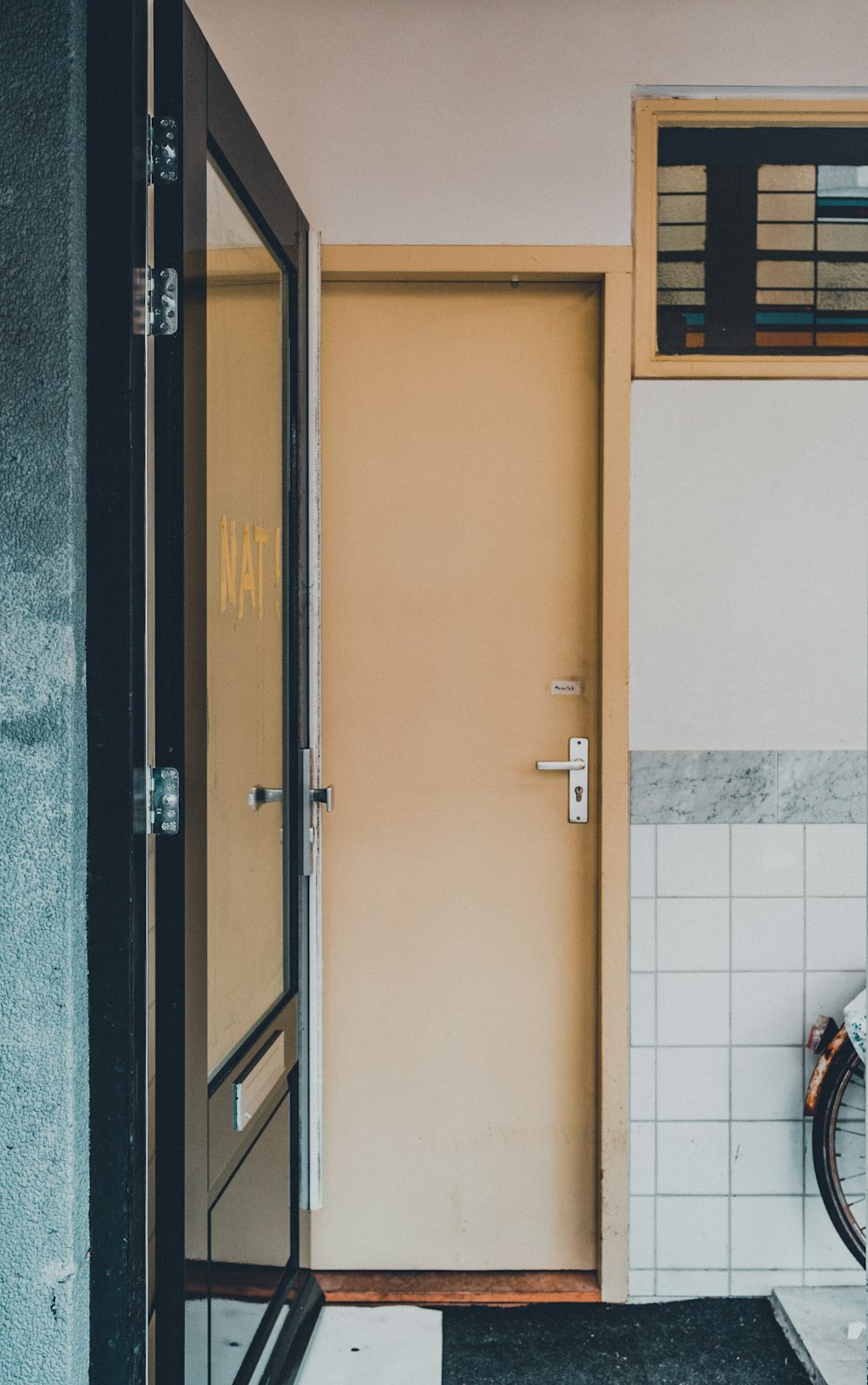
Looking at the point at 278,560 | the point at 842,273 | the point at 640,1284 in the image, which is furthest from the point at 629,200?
the point at 640,1284

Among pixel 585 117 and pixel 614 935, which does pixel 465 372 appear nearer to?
pixel 585 117

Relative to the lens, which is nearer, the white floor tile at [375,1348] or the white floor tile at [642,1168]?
the white floor tile at [375,1348]

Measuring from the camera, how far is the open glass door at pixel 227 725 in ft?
4.84

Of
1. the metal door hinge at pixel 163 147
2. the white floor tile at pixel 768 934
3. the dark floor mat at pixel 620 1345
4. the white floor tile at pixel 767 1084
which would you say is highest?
the metal door hinge at pixel 163 147

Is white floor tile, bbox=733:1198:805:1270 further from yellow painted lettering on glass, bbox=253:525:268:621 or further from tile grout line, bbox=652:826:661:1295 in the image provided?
yellow painted lettering on glass, bbox=253:525:268:621

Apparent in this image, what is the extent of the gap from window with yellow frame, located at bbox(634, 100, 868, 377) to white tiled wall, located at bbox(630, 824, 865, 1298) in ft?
3.79

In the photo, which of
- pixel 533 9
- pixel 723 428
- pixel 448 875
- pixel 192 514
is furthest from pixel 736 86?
pixel 448 875

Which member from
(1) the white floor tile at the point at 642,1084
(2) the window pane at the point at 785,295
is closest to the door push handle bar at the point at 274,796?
(1) the white floor tile at the point at 642,1084

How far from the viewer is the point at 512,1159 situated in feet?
8.46

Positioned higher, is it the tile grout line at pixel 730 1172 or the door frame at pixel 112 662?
the door frame at pixel 112 662

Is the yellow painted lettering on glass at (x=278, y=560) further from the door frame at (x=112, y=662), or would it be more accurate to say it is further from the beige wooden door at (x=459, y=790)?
the door frame at (x=112, y=662)

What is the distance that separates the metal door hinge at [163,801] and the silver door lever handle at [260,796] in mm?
478

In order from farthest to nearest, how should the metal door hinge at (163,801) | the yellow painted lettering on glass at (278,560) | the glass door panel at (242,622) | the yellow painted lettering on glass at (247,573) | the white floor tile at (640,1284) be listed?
the white floor tile at (640,1284), the yellow painted lettering on glass at (278,560), the yellow painted lettering on glass at (247,573), the glass door panel at (242,622), the metal door hinge at (163,801)

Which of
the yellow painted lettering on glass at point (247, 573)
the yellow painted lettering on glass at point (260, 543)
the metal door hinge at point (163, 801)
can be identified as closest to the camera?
the metal door hinge at point (163, 801)
